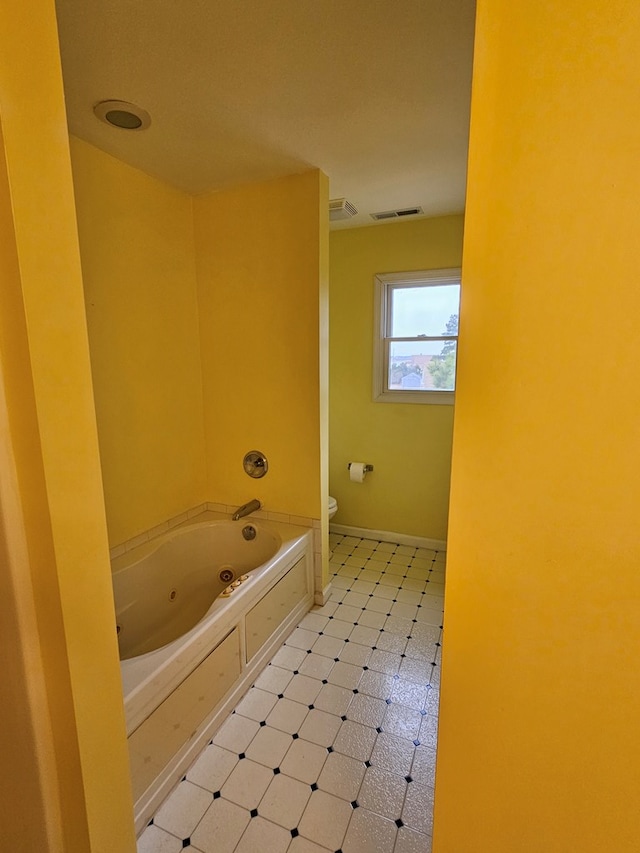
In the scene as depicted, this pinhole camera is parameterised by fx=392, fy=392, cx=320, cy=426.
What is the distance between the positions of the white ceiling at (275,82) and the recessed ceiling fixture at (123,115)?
3cm

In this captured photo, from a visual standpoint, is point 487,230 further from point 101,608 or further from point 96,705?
point 96,705

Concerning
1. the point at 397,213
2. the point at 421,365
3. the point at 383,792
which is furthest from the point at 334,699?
the point at 397,213

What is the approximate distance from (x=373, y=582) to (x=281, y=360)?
1626 mm

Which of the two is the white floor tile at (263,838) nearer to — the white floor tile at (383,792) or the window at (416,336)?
the white floor tile at (383,792)

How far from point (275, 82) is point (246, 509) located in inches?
79.9

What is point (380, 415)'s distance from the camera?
3.10m

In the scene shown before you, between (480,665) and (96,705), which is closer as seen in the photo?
(480,665)

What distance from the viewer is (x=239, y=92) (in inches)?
54.7

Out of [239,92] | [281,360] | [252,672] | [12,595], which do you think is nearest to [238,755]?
[252,672]

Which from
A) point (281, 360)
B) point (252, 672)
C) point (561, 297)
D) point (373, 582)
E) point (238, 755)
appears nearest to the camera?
point (561, 297)

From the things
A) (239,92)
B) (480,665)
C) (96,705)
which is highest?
(239,92)

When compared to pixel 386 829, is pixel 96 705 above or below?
above

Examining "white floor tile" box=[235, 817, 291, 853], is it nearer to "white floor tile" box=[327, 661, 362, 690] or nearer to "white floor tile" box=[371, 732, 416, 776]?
"white floor tile" box=[371, 732, 416, 776]

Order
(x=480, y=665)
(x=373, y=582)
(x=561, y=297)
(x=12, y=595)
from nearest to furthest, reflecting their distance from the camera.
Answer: (x=561, y=297) < (x=480, y=665) < (x=12, y=595) < (x=373, y=582)
